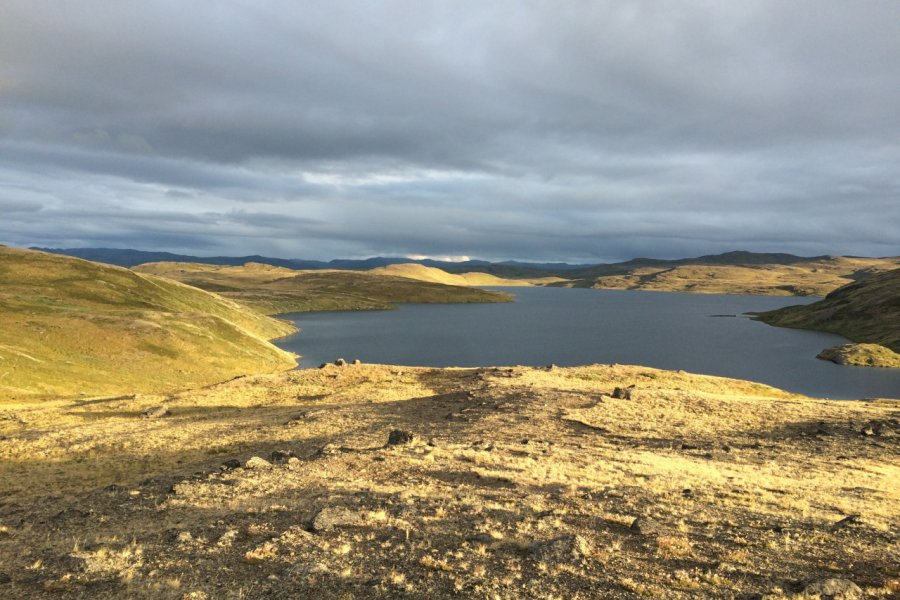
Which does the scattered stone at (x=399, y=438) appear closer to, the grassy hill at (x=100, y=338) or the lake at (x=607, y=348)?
the grassy hill at (x=100, y=338)

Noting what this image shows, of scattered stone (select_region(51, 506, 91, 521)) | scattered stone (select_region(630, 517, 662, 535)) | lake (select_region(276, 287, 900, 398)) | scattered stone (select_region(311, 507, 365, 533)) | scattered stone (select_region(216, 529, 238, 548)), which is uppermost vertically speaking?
scattered stone (select_region(630, 517, 662, 535))

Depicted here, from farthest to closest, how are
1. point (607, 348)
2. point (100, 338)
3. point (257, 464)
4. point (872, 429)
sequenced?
A: point (607, 348) < point (100, 338) < point (872, 429) < point (257, 464)

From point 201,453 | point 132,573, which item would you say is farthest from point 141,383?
point 132,573

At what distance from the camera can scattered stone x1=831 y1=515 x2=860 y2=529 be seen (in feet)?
61.0

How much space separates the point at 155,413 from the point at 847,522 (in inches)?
1941

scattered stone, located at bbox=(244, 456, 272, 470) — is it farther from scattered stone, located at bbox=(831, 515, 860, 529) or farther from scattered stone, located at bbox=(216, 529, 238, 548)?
scattered stone, located at bbox=(831, 515, 860, 529)

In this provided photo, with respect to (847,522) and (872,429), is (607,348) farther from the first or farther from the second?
(847,522)

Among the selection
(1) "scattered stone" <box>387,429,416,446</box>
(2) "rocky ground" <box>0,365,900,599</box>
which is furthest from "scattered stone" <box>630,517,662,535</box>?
(1) "scattered stone" <box>387,429,416,446</box>

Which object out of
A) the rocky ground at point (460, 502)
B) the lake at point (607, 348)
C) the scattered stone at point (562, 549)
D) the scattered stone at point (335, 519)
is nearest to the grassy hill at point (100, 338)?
the lake at point (607, 348)

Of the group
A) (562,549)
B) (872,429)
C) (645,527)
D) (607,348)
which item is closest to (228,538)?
(562,549)

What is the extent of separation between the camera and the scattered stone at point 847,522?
18.6 meters

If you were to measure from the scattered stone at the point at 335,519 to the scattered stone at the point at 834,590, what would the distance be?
13.7 m

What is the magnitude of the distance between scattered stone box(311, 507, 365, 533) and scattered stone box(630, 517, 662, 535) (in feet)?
32.0

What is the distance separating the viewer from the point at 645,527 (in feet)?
59.2
